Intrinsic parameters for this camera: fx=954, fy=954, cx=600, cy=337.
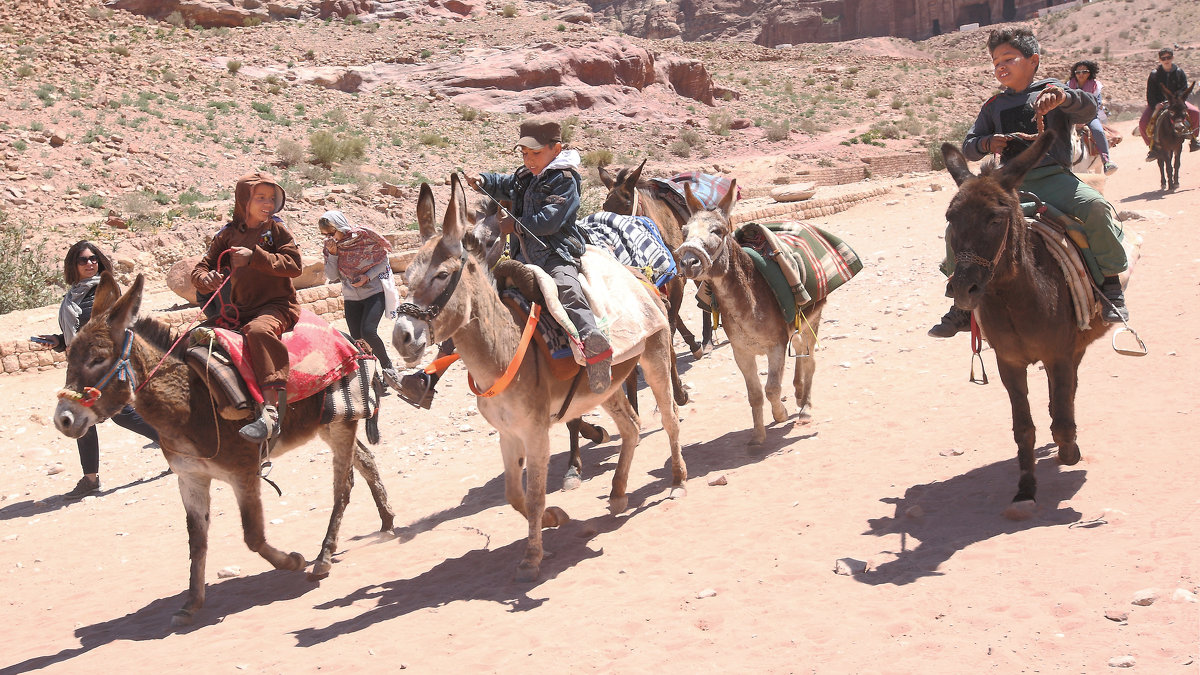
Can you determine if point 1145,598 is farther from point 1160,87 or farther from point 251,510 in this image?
point 1160,87

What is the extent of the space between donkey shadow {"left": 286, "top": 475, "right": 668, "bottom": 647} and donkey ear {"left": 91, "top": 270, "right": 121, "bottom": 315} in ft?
7.60

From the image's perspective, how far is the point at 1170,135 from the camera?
18.3 metres

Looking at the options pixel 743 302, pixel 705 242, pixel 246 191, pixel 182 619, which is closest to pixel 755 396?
pixel 743 302

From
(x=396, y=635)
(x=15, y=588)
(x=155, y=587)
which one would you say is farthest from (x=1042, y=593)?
(x=15, y=588)

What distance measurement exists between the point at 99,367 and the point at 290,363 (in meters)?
1.22

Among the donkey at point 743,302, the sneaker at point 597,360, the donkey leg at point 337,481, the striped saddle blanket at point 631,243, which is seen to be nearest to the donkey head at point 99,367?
the donkey leg at point 337,481

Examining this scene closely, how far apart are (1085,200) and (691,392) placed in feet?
18.1

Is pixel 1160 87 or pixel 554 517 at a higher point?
pixel 1160 87

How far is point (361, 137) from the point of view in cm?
3591

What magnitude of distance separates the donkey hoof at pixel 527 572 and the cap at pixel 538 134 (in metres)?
→ 2.78

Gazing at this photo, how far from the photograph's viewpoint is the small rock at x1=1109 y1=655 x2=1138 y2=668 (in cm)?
398

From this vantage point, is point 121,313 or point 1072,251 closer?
point 121,313

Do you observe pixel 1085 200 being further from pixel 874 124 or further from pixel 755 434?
pixel 874 124

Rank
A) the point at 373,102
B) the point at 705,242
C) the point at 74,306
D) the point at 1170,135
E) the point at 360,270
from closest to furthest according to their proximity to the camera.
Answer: the point at 705,242 → the point at 74,306 → the point at 360,270 → the point at 1170,135 → the point at 373,102
